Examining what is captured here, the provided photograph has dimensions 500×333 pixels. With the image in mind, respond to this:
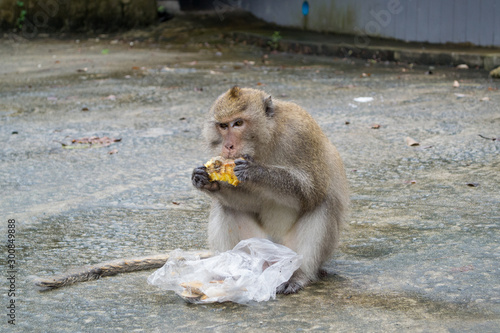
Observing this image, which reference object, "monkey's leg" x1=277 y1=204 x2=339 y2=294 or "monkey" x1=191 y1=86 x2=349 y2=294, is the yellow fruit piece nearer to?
"monkey" x1=191 y1=86 x2=349 y2=294

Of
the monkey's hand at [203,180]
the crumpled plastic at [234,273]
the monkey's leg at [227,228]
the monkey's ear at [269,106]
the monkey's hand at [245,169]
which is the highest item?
the monkey's ear at [269,106]

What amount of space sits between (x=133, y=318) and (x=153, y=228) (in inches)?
57.6

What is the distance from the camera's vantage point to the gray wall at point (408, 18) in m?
11.5

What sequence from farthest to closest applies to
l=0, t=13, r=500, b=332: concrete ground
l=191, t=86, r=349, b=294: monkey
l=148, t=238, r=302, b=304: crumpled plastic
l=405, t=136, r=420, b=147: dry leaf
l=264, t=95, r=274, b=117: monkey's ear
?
l=405, t=136, r=420, b=147: dry leaf, l=264, t=95, r=274, b=117: monkey's ear, l=191, t=86, r=349, b=294: monkey, l=148, t=238, r=302, b=304: crumpled plastic, l=0, t=13, r=500, b=332: concrete ground

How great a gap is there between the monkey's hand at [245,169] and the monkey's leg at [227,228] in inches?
13.1

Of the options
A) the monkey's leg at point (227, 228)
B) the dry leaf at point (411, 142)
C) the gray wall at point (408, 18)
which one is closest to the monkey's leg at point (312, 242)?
the monkey's leg at point (227, 228)

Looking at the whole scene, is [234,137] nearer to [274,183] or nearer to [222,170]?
[222,170]

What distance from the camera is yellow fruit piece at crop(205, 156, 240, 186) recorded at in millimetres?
3302

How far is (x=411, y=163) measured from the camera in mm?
5668

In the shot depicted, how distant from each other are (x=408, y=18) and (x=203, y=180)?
33.8 feet

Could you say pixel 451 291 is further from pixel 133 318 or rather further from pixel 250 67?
pixel 250 67

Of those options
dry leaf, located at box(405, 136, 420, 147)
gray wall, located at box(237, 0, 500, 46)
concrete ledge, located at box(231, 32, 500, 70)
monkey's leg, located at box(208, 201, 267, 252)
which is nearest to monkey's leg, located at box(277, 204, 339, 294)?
monkey's leg, located at box(208, 201, 267, 252)

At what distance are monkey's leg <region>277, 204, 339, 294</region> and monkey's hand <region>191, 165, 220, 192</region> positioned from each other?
0.48 m

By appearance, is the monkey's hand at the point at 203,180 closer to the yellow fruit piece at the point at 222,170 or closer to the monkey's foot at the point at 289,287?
the yellow fruit piece at the point at 222,170
